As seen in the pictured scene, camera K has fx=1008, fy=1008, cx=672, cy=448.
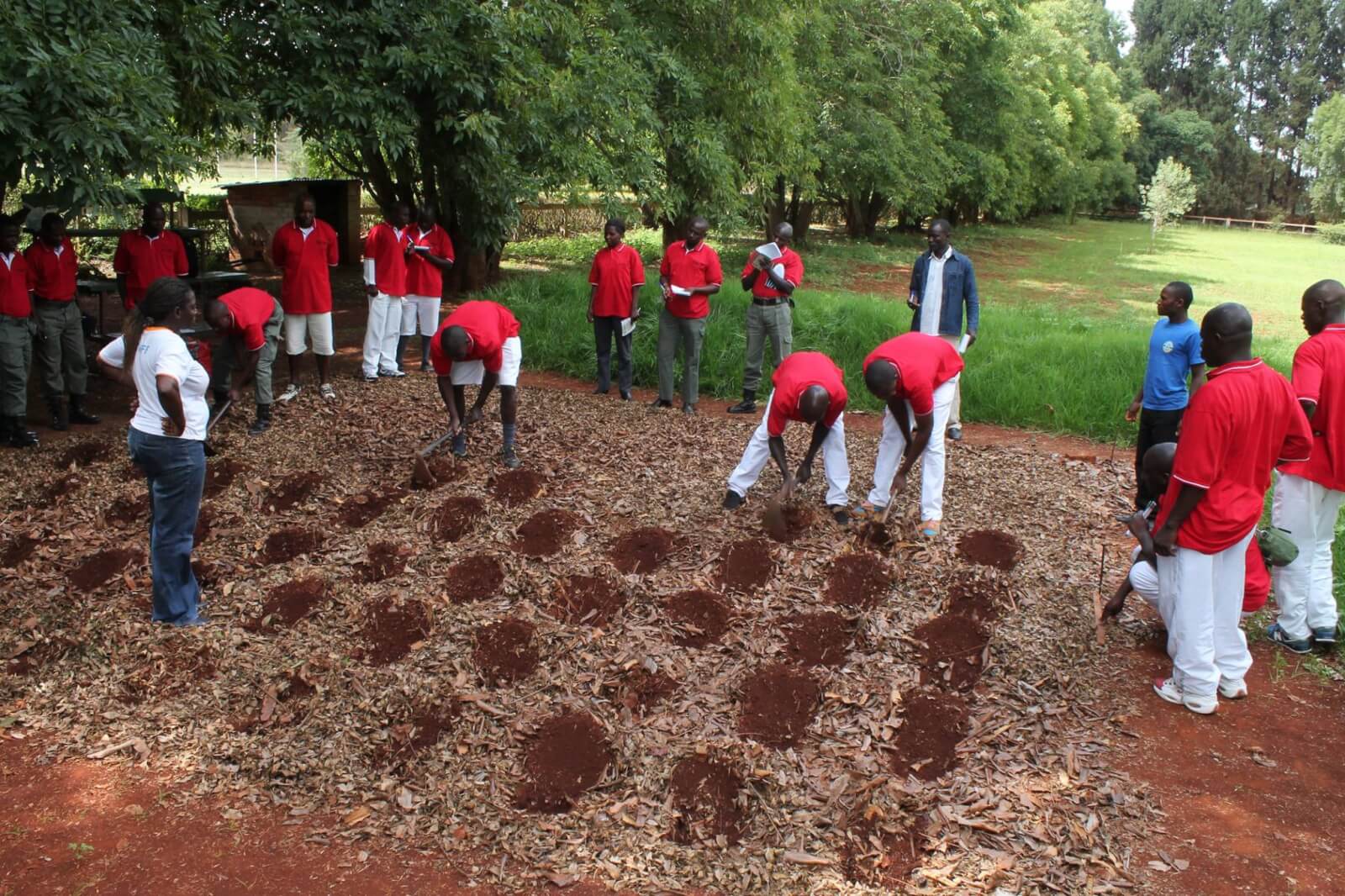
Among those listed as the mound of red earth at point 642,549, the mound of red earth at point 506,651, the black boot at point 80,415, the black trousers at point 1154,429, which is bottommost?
the mound of red earth at point 506,651

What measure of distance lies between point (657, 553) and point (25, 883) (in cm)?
302

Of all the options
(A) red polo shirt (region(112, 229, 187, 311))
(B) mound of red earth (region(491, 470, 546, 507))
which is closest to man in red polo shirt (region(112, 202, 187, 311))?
(A) red polo shirt (region(112, 229, 187, 311))

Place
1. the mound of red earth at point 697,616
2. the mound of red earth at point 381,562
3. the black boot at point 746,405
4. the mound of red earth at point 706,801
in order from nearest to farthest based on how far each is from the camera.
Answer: the mound of red earth at point 706,801 < the mound of red earth at point 697,616 < the mound of red earth at point 381,562 < the black boot at point 746,405

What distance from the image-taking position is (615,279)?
793 cm

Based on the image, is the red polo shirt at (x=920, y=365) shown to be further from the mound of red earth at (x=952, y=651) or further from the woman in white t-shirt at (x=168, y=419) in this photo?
the woman in white t-shirt at (x=168, y=419)

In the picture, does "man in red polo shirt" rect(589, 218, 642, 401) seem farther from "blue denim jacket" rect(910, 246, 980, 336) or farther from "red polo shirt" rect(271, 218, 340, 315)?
"blue denim jacket" rect(910, 246, 980, 336)

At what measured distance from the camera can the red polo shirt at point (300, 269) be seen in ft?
25.4

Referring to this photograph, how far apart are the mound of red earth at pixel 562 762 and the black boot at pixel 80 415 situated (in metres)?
5.24

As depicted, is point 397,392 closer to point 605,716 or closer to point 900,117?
point 605,716

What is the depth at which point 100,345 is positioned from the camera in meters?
8.93

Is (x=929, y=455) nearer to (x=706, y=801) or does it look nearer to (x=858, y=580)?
(x=858, y=580)

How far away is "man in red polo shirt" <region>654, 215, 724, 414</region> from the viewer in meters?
7.72

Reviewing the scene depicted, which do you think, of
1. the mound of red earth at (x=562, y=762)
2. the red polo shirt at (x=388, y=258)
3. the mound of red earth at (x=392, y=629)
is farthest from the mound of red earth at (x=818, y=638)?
the red polo shirt at (x=388, y=258)

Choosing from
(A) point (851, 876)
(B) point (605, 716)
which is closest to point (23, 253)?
(B) point (605, 716)
